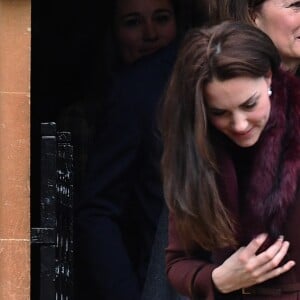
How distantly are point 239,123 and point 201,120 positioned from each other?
0.11 meters

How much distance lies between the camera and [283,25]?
4.92 m

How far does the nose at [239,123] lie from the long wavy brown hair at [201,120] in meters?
0.08

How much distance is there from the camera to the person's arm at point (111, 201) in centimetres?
555

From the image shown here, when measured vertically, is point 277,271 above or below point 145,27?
below

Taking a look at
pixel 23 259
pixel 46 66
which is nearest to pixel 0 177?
pixel 23 259

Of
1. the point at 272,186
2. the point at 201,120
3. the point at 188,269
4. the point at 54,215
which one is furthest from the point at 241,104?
the point at 54,215

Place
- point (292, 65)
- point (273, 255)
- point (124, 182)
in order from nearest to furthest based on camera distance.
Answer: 1. point (273, 255)
2. point (292, 65)
3. point (124, 182)

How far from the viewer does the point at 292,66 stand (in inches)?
192

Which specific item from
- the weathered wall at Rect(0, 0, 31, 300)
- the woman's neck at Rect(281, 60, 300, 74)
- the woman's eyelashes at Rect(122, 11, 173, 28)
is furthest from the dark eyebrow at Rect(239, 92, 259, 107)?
the woman's eyelashes at Rect(122, 11, 173, 28)

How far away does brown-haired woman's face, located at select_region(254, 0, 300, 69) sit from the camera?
16.0 feet

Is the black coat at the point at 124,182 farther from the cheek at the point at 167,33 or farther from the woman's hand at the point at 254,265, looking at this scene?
the woman's hand at the point at 254,265

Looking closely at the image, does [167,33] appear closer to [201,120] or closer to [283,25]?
[283,25]

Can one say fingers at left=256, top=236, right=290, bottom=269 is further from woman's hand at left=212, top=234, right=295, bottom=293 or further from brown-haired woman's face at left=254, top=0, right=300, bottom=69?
brown-haired woman's face at left=254, top=0, right=300, bottom=69

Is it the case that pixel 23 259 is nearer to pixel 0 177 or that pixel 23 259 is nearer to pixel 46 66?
pixel 0 177
